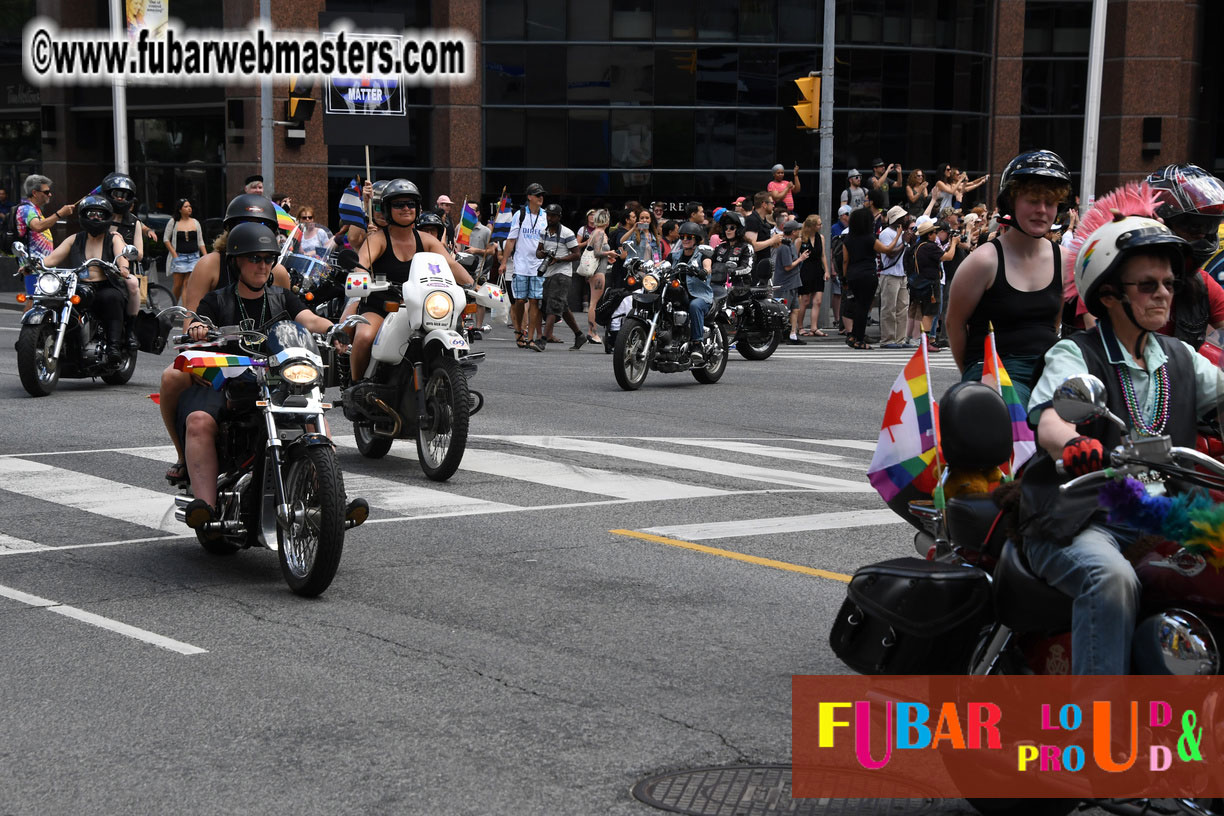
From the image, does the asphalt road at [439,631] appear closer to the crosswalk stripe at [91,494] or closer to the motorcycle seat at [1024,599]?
the crosswalk stripe at [91,494]

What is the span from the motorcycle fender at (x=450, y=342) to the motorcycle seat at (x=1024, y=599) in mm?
6537

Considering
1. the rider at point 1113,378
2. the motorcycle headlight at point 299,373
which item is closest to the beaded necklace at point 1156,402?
the rider at point 1113,378

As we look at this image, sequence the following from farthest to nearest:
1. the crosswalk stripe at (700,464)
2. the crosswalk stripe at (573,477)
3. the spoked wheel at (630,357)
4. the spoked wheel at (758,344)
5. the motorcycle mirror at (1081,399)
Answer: the spoked wheel at (758,344)
the spoked wheel at (630,357)
the crosswalk stripe at (700,464)
the crosswalk stripe at (573,477)
the motorcycle mirror at (1081,399)

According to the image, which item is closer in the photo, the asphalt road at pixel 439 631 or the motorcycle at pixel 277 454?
the asphalt road at pixel 439 631

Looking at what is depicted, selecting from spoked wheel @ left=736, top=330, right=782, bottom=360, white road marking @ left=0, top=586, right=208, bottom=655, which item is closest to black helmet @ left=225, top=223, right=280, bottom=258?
white road marking @ left=0, top=586, right=208, bottom=655

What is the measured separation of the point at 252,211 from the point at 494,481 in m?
2.94

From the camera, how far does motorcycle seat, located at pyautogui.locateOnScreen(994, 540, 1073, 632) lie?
393cm

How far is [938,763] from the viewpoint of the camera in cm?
478

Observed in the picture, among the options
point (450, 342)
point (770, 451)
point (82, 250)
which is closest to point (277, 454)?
point (450, 342)

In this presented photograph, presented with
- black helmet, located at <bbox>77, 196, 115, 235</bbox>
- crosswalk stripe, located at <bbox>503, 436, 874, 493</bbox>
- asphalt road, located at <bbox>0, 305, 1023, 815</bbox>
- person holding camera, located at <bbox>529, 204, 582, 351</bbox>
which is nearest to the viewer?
asphalt road, located at <bbox>0, 305, 1023, 815</bbox>

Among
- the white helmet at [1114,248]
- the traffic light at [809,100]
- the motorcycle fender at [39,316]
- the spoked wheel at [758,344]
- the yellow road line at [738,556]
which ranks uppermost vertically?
the traffic light at [809,100]

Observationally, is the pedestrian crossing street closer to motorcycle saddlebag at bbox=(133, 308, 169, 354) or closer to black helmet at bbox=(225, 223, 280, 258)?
black helmet at bbox=(225, 223, 280, 258)

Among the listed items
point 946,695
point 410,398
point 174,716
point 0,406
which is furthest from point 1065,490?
point 0,406

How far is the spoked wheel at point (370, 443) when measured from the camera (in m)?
11.2
